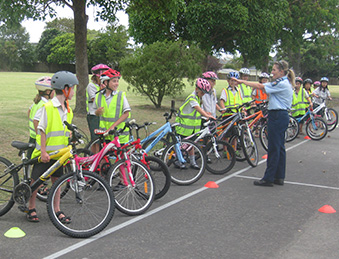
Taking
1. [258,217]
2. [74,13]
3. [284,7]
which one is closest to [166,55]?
[74,13]

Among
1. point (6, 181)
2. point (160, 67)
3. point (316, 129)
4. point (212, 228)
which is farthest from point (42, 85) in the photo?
point (160, 67)

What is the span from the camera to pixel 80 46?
49.3 feet

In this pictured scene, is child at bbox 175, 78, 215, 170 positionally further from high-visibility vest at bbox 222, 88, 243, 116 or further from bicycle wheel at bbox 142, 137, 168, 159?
high-visibility vest at bbox 222, 88, 243, 116

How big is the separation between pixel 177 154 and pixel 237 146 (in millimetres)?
2465

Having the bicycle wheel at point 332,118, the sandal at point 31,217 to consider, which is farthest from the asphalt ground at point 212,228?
the bicycle wheel at point 332,118

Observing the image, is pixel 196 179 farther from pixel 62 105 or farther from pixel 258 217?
pixel 62 105

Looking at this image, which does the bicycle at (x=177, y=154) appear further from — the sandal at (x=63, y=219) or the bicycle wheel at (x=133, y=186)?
the sandal at (x=63, y=219)

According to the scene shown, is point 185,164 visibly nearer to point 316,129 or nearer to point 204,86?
point 204,86

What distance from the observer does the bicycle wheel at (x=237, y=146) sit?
932cm

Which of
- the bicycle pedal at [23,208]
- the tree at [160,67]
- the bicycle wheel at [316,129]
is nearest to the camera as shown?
the bicycle pedal at [23,208]

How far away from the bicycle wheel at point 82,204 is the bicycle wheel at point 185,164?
216cm

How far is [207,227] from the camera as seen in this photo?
215 inches

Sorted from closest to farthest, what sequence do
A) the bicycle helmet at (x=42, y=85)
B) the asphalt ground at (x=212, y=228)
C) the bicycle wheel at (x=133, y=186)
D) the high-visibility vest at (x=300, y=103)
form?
the asphalt ground at (x=212, y=228) < the bicycle wheel at (x=133, y=186) < the bicycle helmet at (x=42, y=85) < the high-visibility vest at (x=300, y=103)

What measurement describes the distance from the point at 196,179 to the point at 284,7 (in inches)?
774
